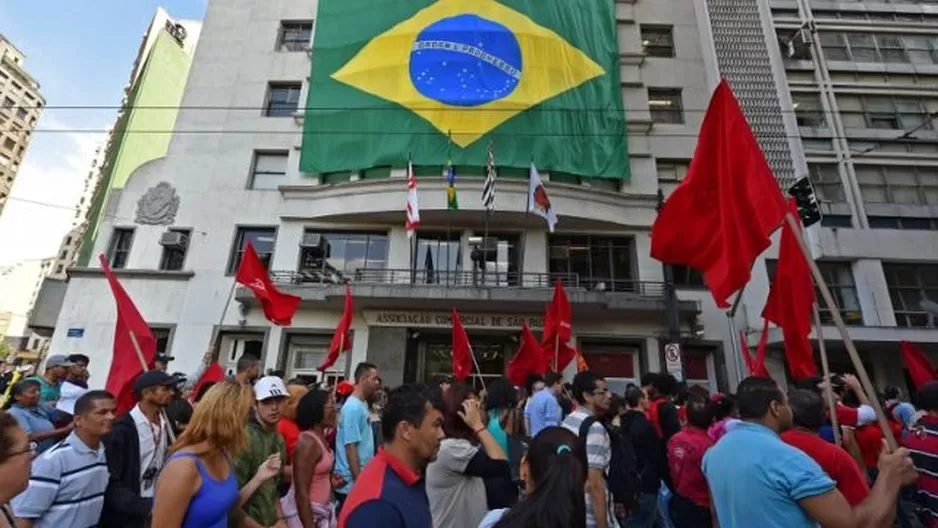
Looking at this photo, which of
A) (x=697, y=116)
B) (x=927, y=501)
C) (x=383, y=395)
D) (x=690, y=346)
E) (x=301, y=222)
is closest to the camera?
(x=927, y=501)

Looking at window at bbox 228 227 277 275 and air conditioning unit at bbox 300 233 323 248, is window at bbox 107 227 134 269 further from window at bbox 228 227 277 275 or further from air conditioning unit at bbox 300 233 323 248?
air conditioning unit at bbox 300 233 323 248

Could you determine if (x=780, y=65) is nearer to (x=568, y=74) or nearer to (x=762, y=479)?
(x=568, y=74)

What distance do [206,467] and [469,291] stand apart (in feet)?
40.8

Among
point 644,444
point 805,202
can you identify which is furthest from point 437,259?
point 644,444

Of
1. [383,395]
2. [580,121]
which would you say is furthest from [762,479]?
[580,121]

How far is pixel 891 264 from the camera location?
1762cm

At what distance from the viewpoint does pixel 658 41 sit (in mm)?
21266

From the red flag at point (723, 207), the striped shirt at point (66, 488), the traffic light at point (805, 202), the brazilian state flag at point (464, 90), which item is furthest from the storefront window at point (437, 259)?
the striped shirt at point (66, 488)

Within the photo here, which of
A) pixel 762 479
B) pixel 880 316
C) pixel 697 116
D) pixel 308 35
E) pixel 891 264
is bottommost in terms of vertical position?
pixel 762 479

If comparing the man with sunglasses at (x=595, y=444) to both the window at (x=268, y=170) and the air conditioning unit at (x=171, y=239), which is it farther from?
the air conditioning unit at (x=171, y=239)

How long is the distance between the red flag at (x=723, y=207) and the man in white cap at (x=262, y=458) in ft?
12.2

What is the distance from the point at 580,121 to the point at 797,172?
8909 millimetres

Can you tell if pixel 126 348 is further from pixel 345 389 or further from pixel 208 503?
pixel 208 503

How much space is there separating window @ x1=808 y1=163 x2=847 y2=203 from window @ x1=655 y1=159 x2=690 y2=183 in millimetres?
5178
